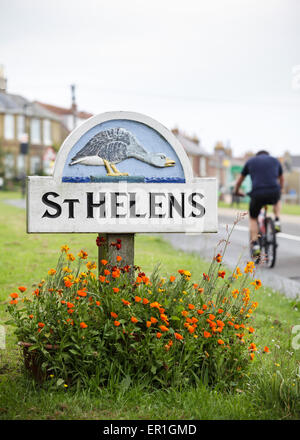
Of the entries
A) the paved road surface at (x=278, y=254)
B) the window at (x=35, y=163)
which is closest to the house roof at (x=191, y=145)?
the window at (x=35, y=163)

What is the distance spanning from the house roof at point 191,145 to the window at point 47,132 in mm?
16909

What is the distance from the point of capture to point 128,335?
10.1 ft

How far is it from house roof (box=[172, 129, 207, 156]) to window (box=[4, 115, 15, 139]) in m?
21.5

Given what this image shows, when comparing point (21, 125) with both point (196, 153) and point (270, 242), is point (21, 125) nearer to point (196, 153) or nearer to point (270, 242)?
point (196, 153)

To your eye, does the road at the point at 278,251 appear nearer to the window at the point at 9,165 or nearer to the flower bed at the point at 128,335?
the flower bed at the point at 128,335

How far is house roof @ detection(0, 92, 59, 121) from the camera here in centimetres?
5378

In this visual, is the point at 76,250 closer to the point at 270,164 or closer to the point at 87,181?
the point at 270,164

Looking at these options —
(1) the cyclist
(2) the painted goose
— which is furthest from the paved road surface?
(2) the painted goose

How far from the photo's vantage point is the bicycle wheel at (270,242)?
8.61 meters

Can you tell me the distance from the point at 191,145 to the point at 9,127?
26728 mm

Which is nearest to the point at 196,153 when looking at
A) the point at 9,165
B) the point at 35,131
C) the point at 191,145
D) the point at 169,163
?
the point at 191,145

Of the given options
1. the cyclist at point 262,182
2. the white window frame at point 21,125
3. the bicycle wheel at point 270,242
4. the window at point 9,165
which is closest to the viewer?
the cyclist at point 262,182

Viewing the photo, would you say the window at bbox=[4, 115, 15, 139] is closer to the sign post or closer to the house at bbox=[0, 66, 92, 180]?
the house at bbox=[0, 66, 92, 180]

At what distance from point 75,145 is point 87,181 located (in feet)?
0.82
